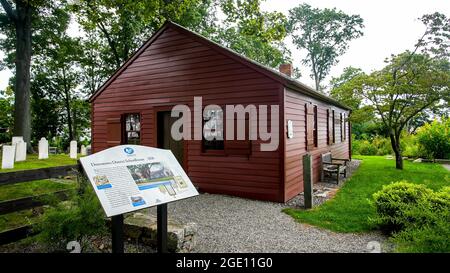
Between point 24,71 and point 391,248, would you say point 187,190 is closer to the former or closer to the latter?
point 391,248

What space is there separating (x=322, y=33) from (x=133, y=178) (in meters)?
37.6

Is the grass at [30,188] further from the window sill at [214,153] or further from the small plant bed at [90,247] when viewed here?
the window sill at [214,153]

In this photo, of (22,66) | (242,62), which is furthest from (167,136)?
(22,66)

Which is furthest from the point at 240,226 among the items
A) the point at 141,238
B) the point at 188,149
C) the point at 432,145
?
the point at 432,145

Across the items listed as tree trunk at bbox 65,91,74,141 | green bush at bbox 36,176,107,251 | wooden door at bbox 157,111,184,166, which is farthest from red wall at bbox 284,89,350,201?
tree trunk at bbox 65,91,74,141

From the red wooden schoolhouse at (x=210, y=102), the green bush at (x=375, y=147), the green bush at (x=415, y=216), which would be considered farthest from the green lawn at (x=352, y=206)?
the green bush at (x=375, y=147)

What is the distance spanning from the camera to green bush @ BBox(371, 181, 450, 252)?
2.95 meters

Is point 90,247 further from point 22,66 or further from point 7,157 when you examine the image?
point 22,66

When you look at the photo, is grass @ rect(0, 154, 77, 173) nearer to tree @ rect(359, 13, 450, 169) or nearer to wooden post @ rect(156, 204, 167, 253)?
wooden post @ rect(156, 204, 167, 253)

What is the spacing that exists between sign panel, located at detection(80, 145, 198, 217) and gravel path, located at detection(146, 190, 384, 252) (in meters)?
1.61

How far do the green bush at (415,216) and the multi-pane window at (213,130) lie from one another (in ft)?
14.7

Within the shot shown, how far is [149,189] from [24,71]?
58.0 ft

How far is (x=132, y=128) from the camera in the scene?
1006cm

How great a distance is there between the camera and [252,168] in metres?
7.43
